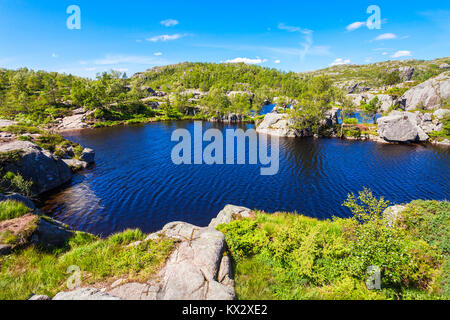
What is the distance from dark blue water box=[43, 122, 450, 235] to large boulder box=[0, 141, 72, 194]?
2.73 m

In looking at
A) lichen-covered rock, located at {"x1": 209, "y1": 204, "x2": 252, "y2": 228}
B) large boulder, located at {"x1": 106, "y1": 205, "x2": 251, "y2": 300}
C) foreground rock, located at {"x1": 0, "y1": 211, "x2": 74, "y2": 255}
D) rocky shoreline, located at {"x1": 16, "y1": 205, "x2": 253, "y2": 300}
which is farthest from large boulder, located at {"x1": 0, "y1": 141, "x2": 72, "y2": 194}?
large boulder, located at {"x1": 106, "y1": 205, "x2": 251, "y2": 300}

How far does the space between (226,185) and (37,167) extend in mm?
32938

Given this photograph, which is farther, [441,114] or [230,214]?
[441,114]

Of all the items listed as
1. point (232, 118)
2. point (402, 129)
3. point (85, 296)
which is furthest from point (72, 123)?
point (402, 129)

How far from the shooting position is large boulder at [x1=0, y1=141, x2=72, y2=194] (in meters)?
30.6

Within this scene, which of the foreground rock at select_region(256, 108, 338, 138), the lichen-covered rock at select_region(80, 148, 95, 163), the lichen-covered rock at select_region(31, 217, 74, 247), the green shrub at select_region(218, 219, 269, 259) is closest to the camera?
the green shrub at select_region(218, 219, 269, 259)

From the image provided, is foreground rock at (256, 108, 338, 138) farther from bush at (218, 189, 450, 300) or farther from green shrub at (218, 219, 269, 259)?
green shrub at (218, 219, 269, 259)

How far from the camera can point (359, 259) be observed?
1043 centimetres

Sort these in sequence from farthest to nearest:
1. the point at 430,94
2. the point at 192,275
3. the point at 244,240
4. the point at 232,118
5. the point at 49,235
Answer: the point at 232,118 → the point at 430,94 → the point at 49,235 → the point at 244,240 → the point at 192,275

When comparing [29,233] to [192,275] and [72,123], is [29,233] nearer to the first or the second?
[192,275]

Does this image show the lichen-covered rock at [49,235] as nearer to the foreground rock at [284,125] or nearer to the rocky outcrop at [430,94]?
the foreground rock at [284,125]

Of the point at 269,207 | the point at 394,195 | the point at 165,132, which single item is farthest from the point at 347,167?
the point at 165,132

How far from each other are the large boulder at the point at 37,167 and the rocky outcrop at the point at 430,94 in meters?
143

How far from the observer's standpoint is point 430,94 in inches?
3866
